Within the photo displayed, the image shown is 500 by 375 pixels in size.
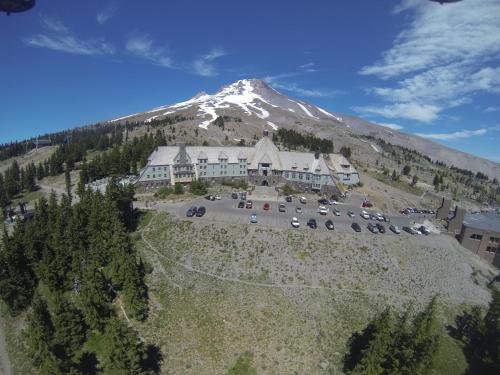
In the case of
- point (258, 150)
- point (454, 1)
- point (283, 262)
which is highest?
point (454, 1)

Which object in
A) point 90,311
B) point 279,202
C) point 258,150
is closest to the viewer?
point 90,311

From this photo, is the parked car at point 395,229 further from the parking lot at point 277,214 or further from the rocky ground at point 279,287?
the rocky ground at point 279,287

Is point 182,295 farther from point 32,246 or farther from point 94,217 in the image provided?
point 32,246

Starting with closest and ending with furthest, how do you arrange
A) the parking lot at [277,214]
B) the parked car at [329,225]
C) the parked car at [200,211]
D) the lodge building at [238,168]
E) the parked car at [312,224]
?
the parked car at [312,224]
the parked car at [329,225]
the parking lot at [277,214]
the parked car at [200,211]
the lodge building at [238,168]

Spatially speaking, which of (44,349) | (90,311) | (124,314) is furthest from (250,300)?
(44,349)

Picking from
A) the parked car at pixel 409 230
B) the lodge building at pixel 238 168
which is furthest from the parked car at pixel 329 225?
the lodge building at pixel 238 168

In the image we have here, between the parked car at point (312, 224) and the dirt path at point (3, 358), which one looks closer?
the dirt path at point (3, 358)
